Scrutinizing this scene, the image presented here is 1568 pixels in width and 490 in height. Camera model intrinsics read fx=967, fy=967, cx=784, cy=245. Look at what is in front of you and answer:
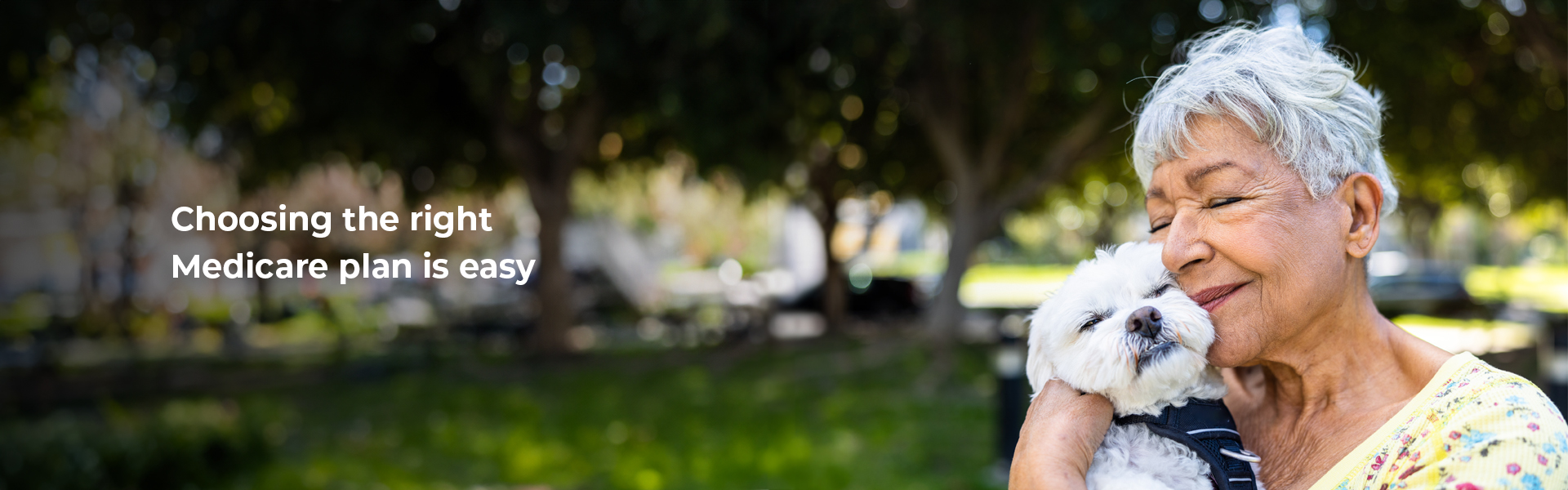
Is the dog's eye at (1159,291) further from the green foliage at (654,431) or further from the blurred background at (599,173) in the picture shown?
the green foliage at (654,431)

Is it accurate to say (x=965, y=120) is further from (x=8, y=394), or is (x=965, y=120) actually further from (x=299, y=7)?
(x=8, y=394)

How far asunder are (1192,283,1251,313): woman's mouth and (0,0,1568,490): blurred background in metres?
1.85

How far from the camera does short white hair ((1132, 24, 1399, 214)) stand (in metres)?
1.40

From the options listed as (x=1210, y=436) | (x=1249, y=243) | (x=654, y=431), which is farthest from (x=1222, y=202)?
(x=654, y=431)

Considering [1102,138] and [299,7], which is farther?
[1102,138]

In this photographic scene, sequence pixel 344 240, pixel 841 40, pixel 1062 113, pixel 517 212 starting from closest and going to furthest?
pixel 841 40 → pixel 1062 113 → pixel 344 240 → pixel 517 212

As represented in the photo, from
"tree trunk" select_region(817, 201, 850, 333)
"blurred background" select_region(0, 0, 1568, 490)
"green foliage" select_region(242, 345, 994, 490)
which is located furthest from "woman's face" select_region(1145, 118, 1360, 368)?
"tree trunk" select_region(817, 201, 850, 333)

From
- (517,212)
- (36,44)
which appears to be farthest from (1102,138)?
(517,212)

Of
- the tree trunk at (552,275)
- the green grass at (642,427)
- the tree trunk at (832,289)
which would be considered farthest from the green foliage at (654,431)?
the tree trunk at (832,289)

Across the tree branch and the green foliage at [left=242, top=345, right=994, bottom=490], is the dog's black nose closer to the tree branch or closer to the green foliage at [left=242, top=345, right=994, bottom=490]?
the green foliage at [left=242, top=345, right=994, bottom=490]

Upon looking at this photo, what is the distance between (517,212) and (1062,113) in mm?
22683

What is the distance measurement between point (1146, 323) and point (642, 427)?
8.10m

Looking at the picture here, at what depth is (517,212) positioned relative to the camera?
32531mm

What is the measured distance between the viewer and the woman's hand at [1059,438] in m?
1.36
